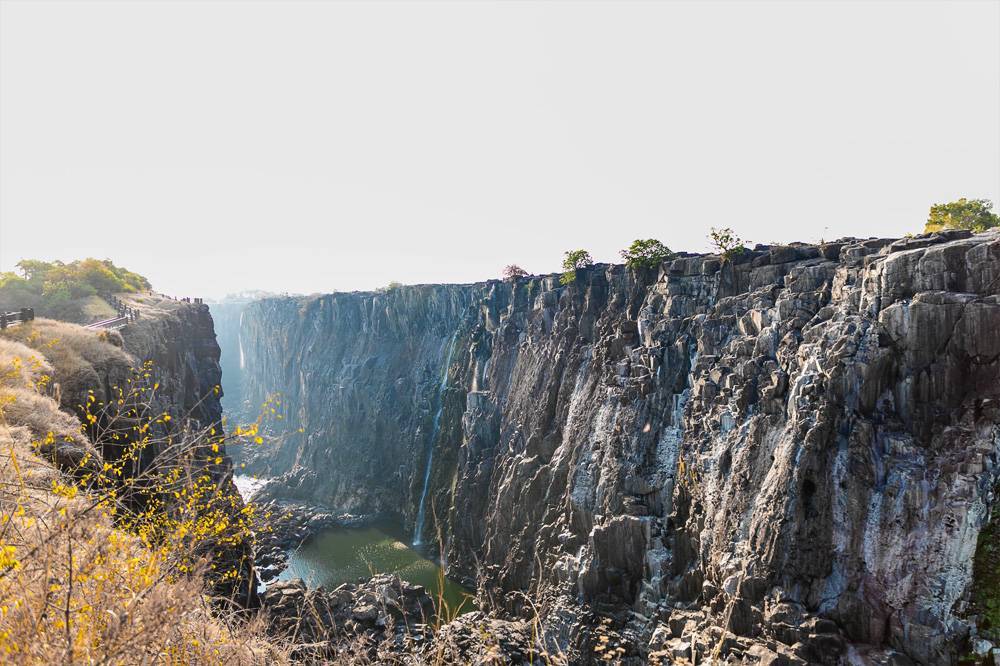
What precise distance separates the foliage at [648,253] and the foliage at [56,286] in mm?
45908

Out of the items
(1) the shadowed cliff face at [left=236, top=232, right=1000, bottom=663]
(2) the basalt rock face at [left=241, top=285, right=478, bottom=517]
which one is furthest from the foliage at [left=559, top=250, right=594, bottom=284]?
(2) the basalt rock face at [left=241, top=285, right=478, bottom=517]

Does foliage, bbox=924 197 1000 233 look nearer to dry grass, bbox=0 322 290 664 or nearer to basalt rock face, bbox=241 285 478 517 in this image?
dry grass, bbox=0 322 290 664

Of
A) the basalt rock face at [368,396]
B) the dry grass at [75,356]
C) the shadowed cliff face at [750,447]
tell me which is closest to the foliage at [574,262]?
the shadowed cliff face at [750,447]

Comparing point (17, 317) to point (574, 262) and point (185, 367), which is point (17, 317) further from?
point (574, 262)

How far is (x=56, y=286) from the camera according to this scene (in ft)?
149

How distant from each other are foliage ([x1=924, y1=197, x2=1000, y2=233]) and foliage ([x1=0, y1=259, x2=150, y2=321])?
6526 centimetres

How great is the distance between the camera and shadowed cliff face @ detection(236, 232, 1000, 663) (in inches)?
818

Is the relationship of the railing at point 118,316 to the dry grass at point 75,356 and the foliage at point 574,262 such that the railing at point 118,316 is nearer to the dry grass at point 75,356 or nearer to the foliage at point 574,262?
the dry grass at point 75,356

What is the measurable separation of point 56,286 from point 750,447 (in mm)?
57313

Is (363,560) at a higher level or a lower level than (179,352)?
lower

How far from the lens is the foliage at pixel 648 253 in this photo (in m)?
39.9

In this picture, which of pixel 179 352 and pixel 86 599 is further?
pixel 179 352

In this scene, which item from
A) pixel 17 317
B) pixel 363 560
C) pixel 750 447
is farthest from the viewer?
pixel 363 560

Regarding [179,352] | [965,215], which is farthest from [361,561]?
[965,215]
